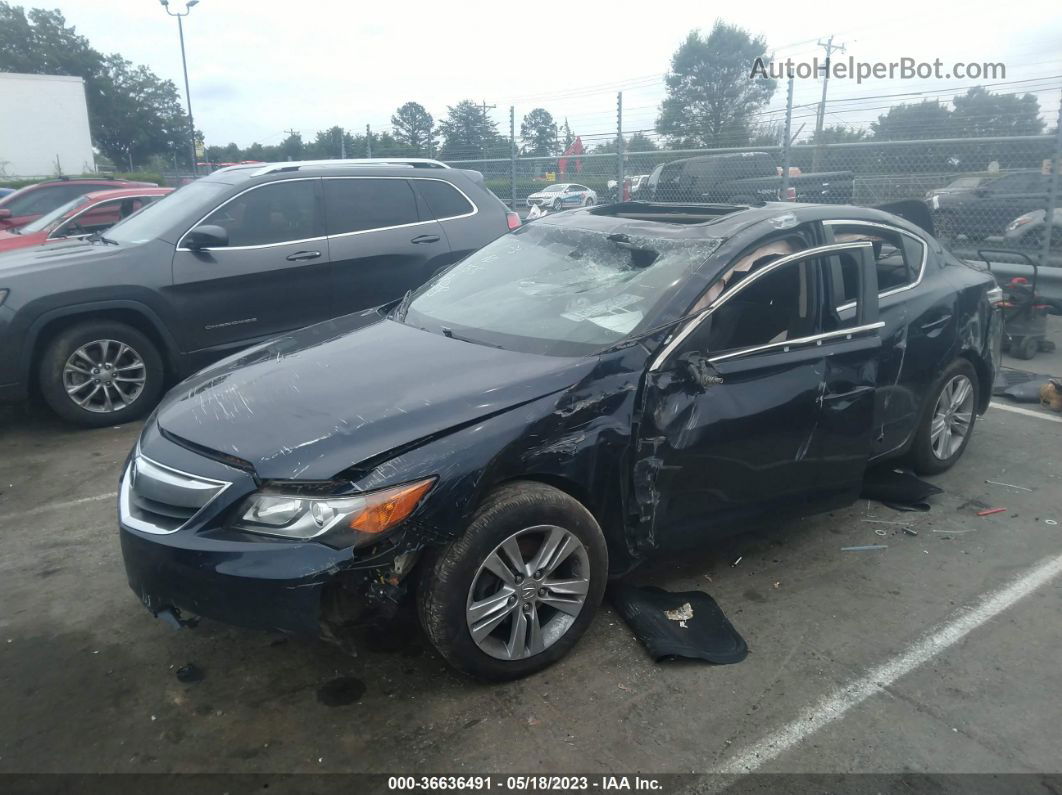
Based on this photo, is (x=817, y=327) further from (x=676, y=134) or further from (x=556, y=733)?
(x=676, y=134)

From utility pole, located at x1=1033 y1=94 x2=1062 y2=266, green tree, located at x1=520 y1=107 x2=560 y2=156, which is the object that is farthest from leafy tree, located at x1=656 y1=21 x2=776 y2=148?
utility pole, located at x1=1033 y1=94 x2=1062 y2=266

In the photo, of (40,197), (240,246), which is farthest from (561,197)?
(240,246)

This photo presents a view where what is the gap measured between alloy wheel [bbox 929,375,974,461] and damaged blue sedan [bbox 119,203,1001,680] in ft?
0.97

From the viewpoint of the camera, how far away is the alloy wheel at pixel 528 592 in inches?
112

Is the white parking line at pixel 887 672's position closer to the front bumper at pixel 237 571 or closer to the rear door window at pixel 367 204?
the front bumper at pixel 237 571

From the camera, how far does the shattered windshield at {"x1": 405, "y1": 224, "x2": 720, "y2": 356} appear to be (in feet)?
11.1

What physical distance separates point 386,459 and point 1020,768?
2.27 meters

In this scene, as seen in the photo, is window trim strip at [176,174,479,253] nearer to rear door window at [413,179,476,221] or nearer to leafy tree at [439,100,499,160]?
rear door window at [413,179,476,221]

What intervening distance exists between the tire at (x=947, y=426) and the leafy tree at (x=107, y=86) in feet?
236

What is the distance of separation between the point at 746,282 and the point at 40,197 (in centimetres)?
1228

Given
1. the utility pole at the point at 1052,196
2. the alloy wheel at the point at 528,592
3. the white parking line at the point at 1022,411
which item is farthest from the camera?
the utility pole at the point at 1052,196

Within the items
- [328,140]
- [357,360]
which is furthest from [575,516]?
[328,140]

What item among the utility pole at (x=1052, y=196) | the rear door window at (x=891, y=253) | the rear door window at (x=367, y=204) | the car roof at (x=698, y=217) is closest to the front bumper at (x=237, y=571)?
the car roof at (x=698, y=217)

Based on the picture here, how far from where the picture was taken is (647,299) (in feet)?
11.3
